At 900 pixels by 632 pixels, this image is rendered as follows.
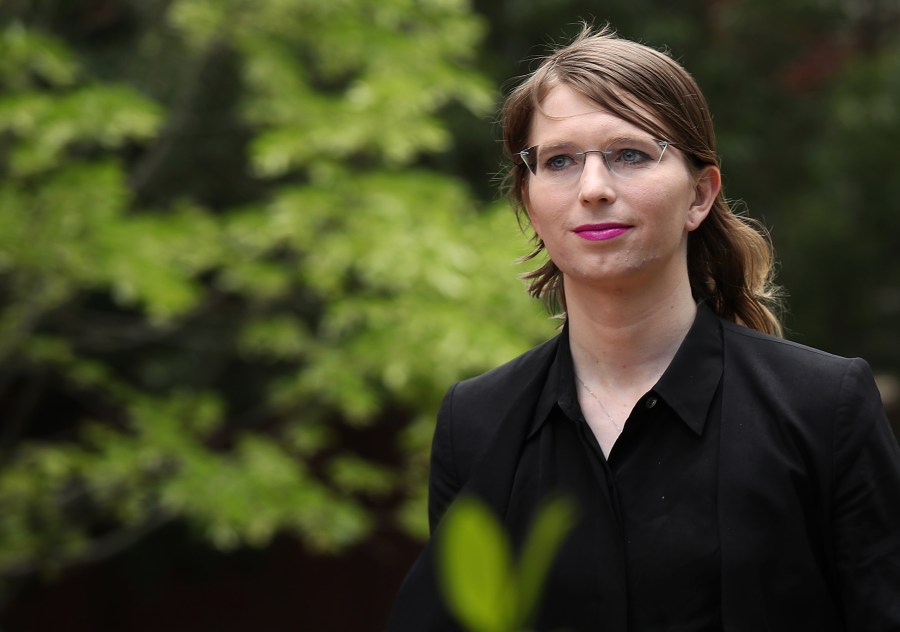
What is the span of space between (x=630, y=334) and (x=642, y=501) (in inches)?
9.4

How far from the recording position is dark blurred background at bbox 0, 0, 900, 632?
5.11 metres

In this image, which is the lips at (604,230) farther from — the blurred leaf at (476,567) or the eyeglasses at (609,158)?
the blurred leaf at (476,567)

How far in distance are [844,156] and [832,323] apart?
1399 millimetres

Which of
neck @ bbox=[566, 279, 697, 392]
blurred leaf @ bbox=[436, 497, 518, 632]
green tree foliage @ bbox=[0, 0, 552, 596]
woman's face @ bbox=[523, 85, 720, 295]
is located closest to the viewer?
blurred leaf @ bbox=[436, 497, 518, 632]

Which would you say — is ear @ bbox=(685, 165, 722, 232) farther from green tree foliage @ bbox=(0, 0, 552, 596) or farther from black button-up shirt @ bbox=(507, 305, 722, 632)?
green tree foliage @ bbox=(0, 0, 552, 596)

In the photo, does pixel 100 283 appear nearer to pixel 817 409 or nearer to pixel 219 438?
pixel 219 438

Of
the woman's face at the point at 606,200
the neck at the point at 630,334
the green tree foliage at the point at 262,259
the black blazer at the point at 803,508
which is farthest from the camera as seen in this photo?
the green tree foliage at the point at 262,259

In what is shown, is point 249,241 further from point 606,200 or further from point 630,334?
point 606,200

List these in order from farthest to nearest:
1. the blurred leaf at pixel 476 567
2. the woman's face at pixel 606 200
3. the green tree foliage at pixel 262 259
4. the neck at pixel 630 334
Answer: the green tree foliage at pixel 262 259 < the neck at pixel 630 334 < the woman's face at pixel 606 200 < the blurred leaf at pixel 476 567

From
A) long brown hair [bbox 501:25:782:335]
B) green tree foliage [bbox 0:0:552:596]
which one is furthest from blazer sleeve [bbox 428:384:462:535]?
green tree foliage [bbox 0:0:552:596]

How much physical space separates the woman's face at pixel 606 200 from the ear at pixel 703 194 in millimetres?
55

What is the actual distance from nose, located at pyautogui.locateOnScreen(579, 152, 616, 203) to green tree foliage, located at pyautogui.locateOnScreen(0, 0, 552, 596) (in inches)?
133

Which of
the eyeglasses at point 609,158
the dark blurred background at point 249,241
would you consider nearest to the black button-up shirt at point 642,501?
the eyeglasses at point 609,158

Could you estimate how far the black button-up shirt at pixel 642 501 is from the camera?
4.86 feet
